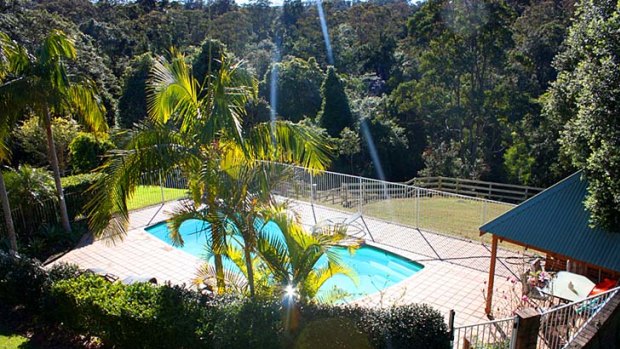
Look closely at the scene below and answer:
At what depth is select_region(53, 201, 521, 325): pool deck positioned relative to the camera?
28.8ft

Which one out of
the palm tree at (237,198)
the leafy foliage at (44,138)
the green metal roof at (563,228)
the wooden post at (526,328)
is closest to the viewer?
the wooden post at (526,328)

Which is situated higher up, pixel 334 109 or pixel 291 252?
pixel 334 109

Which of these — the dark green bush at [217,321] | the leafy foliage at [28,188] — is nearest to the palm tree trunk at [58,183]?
the leafy foliage at [28,188]

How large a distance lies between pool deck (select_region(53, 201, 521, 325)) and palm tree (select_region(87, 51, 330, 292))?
2271mm

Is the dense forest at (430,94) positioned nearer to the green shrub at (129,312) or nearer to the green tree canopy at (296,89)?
the green tree canopy at (296,89)

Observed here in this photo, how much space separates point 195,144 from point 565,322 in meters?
5.34

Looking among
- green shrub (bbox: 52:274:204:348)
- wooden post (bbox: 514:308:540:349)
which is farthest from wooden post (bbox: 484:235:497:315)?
green shrub (bbox: 52:274:204:348)

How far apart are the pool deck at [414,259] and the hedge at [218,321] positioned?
2.36 meters

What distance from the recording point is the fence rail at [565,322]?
19.0 feet

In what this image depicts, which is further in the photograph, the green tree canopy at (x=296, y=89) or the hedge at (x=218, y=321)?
the green tree canopy at (x=296, y=89)

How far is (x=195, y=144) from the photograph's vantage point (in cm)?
584

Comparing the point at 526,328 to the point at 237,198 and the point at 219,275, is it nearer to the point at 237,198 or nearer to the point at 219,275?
the point at 237,198

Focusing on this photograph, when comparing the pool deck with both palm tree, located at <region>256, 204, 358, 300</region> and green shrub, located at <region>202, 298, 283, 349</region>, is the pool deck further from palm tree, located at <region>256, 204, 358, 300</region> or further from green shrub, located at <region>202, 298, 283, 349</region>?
green shrub, located at <region>202, 298, 283, 349</region>

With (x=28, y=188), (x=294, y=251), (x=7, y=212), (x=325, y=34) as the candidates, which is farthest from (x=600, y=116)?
(x=325, y=34)
